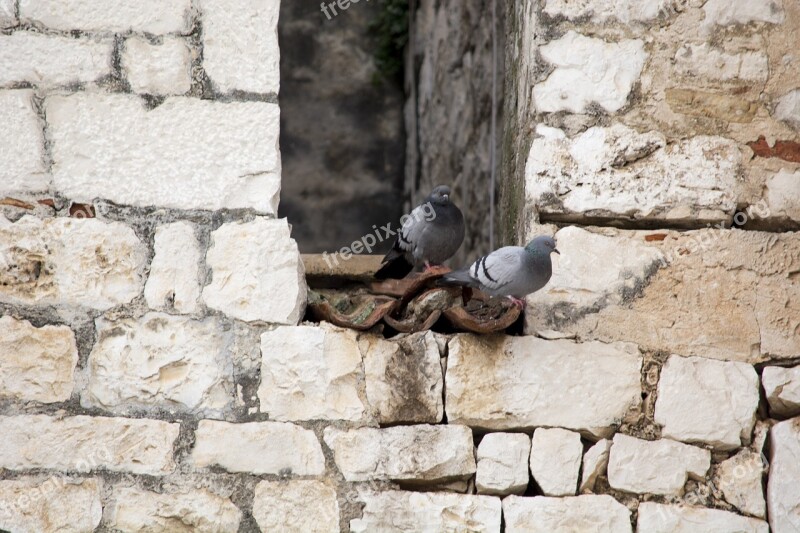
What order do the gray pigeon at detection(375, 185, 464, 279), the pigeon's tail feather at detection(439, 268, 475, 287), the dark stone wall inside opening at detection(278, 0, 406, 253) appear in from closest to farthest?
the pigeon's tail feather at detection(439, 268, 475, 287) < the gray pigeon at detection(375, 185, 464, 279) < the dark stone wall inside opening at detection(278, 0, 406, 253)

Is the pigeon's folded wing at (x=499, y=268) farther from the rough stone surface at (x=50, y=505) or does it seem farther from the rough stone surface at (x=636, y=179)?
the rough stone surface at (x=50, y=505)

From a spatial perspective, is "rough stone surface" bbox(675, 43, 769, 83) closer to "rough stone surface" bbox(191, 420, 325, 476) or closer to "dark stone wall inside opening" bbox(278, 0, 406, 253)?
"rough stone surface" bbox(191, 420, 325, 476)

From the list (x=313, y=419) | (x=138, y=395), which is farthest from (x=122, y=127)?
(x=313, y=419)

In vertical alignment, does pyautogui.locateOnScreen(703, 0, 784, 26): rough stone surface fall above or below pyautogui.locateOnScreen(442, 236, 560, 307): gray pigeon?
above

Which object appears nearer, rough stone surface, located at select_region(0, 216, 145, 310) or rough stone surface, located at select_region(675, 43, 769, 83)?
rough stone surface, located at select_region(0, 216, 145, 310)

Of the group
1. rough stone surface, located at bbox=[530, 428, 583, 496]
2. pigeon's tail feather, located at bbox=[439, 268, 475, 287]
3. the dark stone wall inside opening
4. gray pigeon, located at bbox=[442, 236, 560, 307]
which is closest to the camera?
gray pigeon, located at bbox=[442, 236, 560, 307]

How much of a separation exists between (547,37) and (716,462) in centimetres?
156

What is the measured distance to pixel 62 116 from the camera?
3.25 meters

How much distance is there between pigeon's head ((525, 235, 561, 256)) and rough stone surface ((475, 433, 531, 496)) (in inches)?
24.5

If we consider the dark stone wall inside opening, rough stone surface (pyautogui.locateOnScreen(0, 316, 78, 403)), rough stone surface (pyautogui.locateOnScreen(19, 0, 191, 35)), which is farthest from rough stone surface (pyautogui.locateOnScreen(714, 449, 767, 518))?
the dark stone wall inside opening

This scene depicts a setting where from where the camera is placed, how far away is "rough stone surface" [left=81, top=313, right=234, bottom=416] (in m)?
3.17

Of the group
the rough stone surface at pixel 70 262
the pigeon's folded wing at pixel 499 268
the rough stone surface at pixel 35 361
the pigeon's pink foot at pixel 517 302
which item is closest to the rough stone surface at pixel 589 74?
the pigeon's folded wing at pixel 499 268

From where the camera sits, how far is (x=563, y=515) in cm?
315

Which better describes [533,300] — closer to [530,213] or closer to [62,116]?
[530,213]
